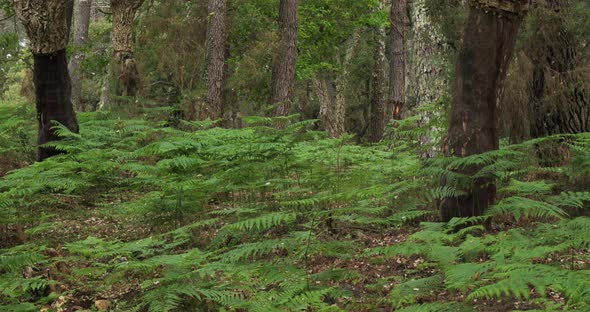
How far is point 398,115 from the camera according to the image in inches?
852

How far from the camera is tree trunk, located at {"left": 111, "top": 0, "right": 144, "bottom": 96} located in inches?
582

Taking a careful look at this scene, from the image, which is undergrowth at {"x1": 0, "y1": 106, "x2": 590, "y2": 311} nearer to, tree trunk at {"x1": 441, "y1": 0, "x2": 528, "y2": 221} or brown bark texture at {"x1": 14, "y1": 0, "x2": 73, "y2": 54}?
tree trunk at {"x1": 441, "y1": 0, "x2": 528, "y2": 221}

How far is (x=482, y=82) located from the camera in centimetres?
625

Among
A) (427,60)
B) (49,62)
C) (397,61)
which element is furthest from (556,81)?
(397,61)

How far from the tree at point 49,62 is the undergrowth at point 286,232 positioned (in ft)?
2.05

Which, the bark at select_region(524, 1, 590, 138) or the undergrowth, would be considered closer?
the undergrowth

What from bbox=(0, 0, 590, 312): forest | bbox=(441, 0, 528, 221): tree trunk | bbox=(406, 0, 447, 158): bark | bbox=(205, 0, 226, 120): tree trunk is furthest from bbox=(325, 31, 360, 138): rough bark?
bbox=(441, 0, 528, 221): tree trunk

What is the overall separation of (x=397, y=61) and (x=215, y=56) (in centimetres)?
856

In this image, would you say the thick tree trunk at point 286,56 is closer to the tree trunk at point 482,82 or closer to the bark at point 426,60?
the bark at point 426,60

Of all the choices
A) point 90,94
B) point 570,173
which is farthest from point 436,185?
point 90,94

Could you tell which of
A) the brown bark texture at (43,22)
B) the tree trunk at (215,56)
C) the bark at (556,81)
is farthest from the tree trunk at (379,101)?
the brown bark texture at (43,22)

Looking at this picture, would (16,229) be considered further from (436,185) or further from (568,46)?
(568,46)

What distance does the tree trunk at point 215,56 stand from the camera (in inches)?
661

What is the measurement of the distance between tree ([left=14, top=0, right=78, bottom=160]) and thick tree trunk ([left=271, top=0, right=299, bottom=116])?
670 centimetres
